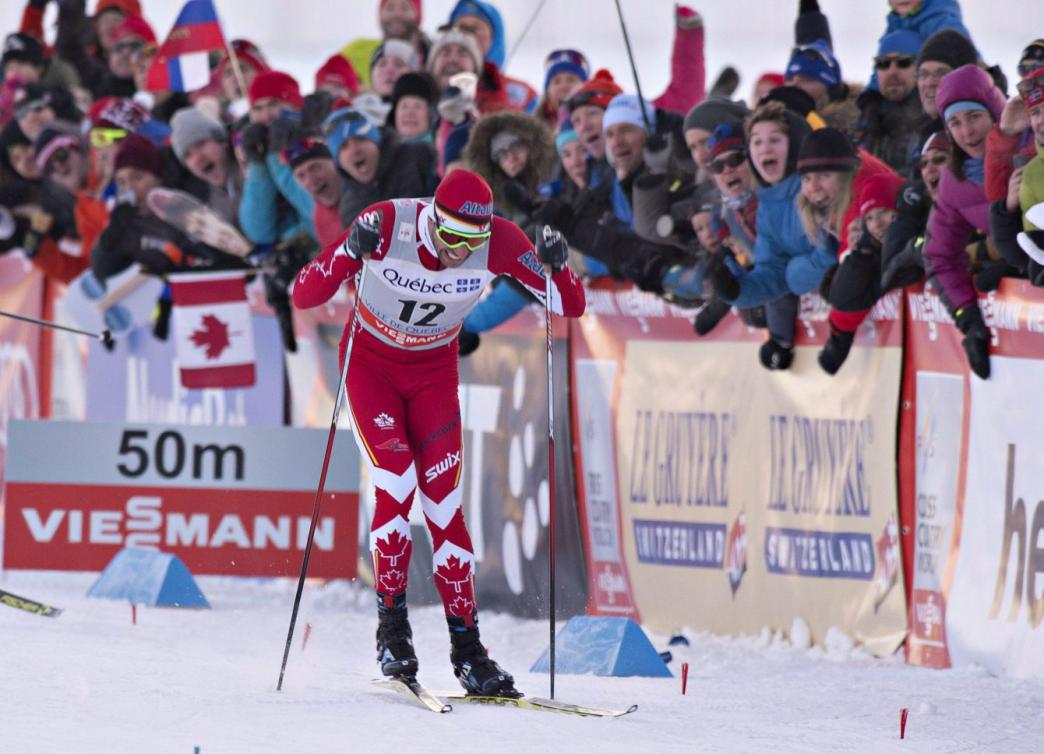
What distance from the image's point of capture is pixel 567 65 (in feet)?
35.0

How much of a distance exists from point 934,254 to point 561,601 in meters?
3.24

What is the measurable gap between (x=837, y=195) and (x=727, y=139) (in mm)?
739

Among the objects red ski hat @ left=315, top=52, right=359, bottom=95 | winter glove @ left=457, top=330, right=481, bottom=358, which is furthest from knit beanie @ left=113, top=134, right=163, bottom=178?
winter glove @ left=457, top=330, right=481, bottom=358

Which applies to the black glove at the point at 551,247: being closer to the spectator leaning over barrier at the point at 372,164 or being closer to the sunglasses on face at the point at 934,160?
the sunglasses on face at the point at 934,160

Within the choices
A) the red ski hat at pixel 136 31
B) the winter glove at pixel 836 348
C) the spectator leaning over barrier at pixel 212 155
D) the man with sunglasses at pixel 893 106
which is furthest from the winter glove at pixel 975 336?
the red ski hat at pixel 136 31

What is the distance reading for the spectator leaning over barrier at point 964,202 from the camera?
732 cm

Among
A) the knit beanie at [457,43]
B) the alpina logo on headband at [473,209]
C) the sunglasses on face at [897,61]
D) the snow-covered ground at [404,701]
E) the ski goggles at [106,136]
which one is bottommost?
the snow-covered ground at [404,701]

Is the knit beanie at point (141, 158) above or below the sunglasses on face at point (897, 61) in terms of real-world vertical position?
below

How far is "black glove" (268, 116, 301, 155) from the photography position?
34.8 ft

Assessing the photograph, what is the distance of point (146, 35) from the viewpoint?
45.2 feet

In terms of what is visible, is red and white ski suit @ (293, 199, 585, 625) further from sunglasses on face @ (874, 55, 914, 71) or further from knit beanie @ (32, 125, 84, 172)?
knit beanie @ (32, 125, 84, 172)

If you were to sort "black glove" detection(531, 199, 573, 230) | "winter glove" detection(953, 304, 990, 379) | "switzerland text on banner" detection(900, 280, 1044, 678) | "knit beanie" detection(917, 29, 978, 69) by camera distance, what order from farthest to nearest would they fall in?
1. "black glove" detection(531, 199, 573, 230)
2. "knit beanie" detection(917, 29, 978, 69)
3. "winter glove" detection(953, 304, 990, 379)
4. "switzerland text on banner" detection(900, 280, 1044, 678)

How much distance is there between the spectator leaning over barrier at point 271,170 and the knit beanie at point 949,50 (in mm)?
4088

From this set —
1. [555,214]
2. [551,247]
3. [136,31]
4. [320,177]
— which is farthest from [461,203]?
[136,31]
